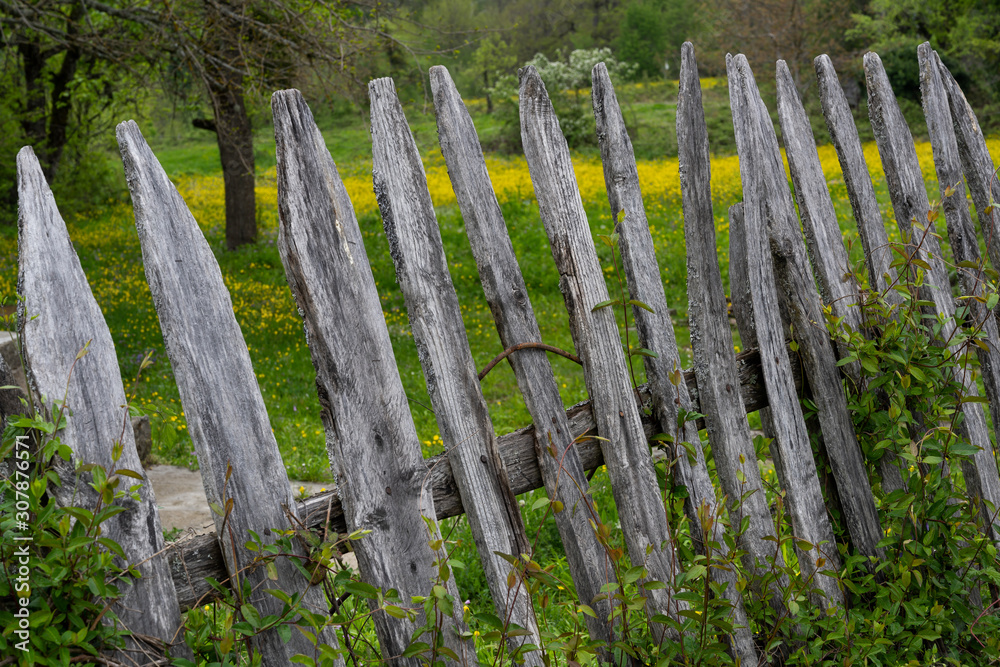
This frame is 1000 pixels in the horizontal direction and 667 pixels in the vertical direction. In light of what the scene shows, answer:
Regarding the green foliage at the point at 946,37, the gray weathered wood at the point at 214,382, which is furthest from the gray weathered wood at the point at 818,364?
the green foliage at the point at 946,37

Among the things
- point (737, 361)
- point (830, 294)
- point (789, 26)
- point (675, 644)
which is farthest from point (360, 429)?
point (789, 26)

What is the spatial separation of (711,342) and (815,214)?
2.00 ft

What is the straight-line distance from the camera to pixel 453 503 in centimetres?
174

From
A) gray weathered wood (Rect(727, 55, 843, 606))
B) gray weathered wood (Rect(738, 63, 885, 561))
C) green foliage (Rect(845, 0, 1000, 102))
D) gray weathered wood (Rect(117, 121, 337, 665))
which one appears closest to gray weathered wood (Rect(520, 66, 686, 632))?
gray weathered wood (Rect(727, 55, 843, 606))

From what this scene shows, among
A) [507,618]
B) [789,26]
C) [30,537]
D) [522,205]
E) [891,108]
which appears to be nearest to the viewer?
[30,537]

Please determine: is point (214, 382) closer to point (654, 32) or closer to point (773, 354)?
point (773, 354)

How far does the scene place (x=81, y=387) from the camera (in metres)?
1.47

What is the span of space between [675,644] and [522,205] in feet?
36.1

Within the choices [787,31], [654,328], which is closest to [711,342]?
[654,328]

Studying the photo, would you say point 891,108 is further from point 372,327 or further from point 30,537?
point 30,537

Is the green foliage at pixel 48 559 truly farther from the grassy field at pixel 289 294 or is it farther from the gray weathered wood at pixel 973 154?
the gray weathered wood at pixel 973 154

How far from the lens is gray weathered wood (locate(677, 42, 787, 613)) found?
77.9 inches

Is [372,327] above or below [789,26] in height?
below

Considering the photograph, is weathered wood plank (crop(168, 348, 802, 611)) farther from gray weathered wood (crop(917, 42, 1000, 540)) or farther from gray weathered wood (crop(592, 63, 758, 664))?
gray weathered wood (crop(917, 42, 1000, 540))
